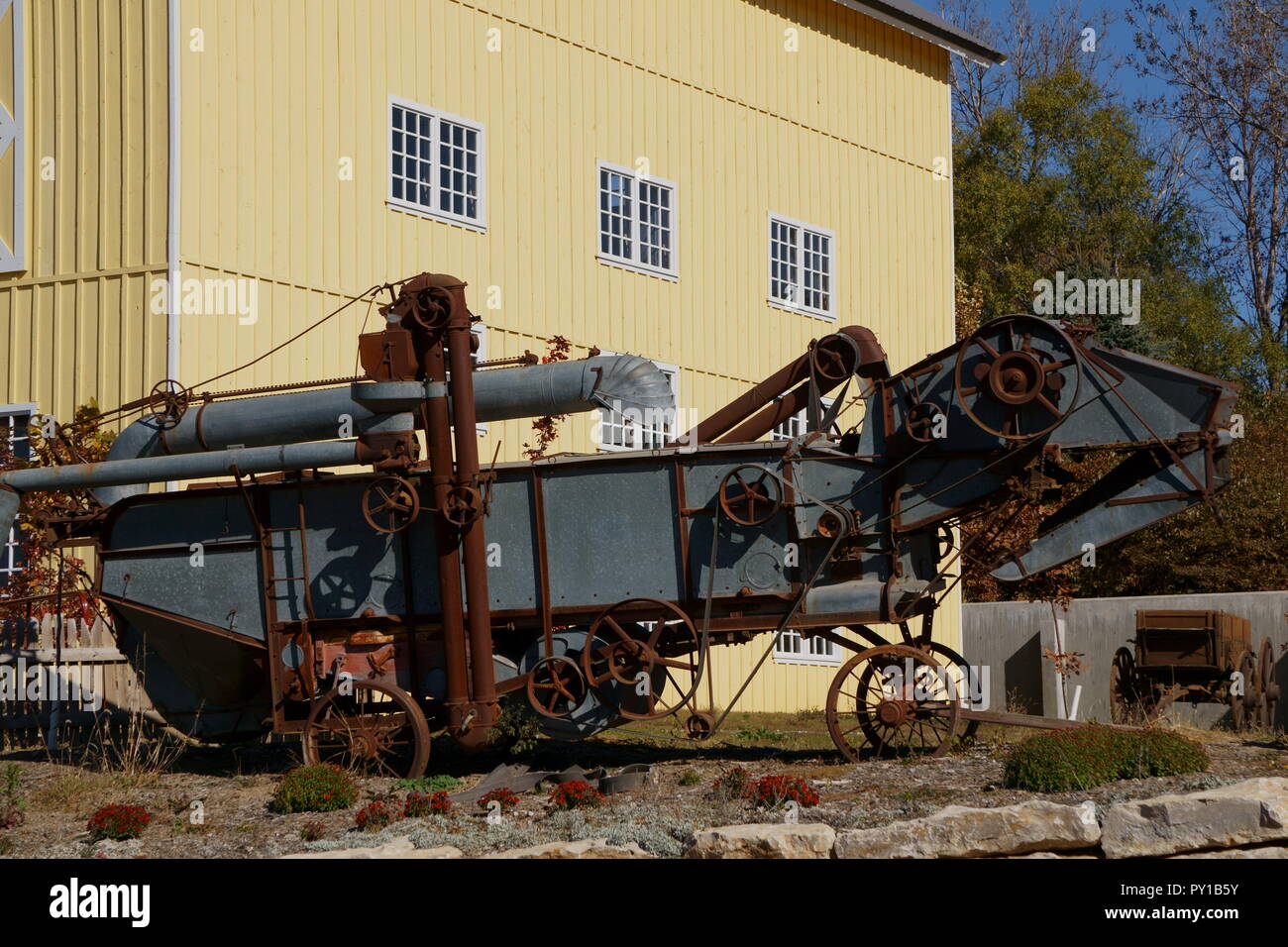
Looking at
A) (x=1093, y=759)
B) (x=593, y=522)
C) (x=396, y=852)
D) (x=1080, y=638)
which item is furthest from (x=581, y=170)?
(x=396, y=852)

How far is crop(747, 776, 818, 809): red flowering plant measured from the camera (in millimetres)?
11414

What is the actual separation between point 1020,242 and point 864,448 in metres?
32.9

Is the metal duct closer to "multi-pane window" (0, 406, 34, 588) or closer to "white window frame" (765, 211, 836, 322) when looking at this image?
"multi-pane window" (0, 406, 34, 588)

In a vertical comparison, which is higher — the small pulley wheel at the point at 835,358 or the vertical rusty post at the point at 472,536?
the small pulley wheel at the point at 835,358

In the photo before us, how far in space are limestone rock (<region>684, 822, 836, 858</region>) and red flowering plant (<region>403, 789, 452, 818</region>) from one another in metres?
2.51

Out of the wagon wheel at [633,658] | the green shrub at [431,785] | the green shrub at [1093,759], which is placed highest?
the wagon wheel at [633,658]

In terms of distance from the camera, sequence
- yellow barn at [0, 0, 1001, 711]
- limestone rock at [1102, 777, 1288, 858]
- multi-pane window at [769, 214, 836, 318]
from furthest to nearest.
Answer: multi-pane window at [769, 214, 836, 318] → yellow barn at [0, 0, 1001, 711] → limestone rock at [1102, 777, 1288, 858]

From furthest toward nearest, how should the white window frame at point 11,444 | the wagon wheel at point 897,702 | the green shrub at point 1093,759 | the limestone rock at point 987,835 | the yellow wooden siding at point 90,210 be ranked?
the white window frame at point 11,444 → the yellow wooden siding at point 90,210 → the wagon wheel at point 897,702 → the green shrub at point 1093,759 → the limestone rock at point 987,835

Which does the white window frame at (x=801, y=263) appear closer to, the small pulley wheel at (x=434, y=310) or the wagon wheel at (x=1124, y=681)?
the wagon wheel at (x=1124, y=681)

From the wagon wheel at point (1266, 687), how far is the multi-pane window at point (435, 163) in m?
12.3

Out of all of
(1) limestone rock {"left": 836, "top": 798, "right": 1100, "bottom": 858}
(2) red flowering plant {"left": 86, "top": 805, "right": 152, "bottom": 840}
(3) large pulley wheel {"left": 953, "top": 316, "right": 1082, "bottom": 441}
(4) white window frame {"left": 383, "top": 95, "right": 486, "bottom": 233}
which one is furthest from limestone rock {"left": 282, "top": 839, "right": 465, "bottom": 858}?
(4) white window frame {"left": 383, "top": 95, "right": 486, "bottom": 233}

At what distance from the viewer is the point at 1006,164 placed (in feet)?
150

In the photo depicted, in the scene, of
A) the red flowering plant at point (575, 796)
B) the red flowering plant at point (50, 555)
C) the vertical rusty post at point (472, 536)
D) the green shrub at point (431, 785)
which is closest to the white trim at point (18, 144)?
the red flowering plant at point (50, 555)

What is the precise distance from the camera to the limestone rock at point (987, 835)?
9.92 metres
